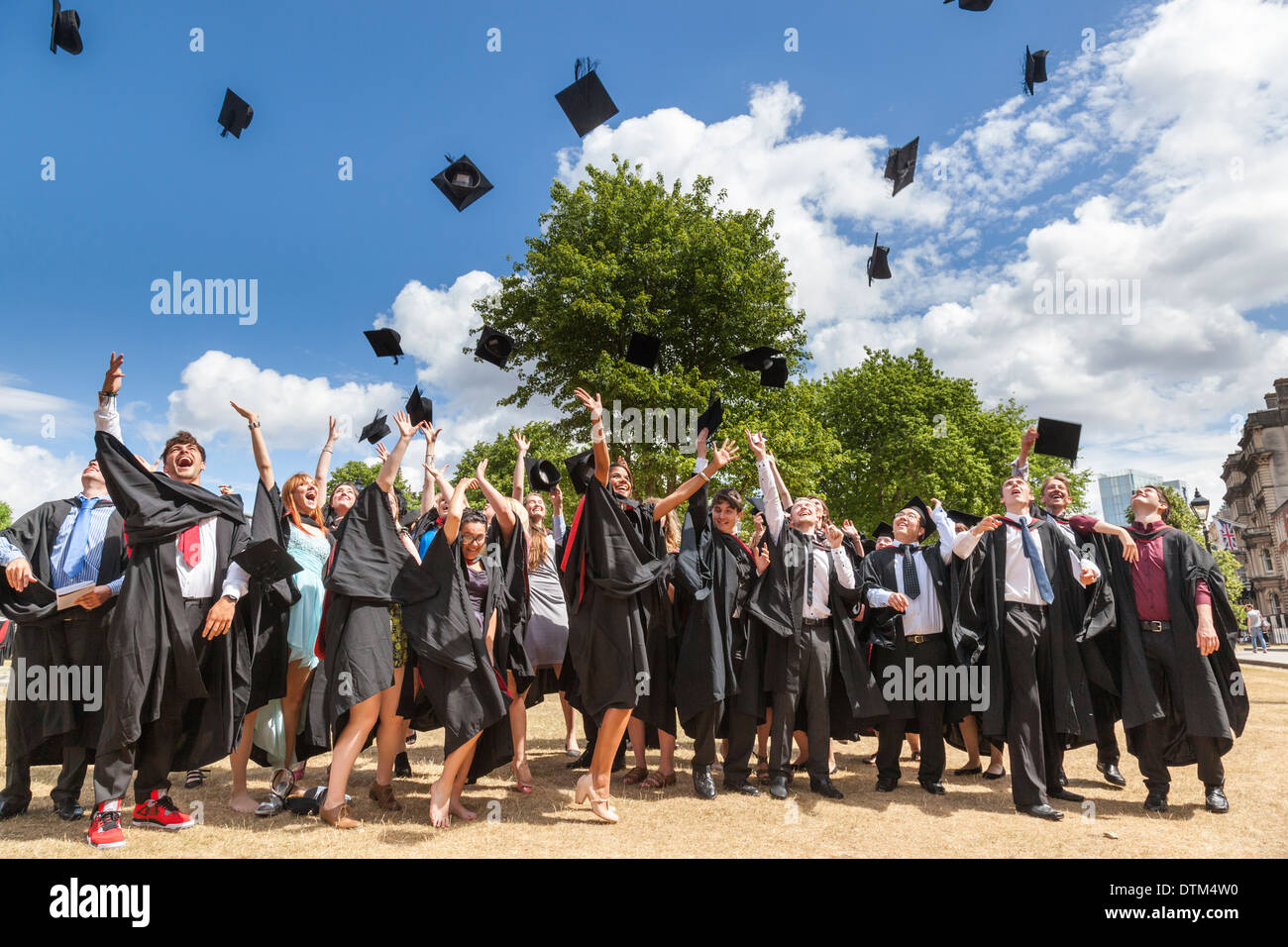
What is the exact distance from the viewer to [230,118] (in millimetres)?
9570

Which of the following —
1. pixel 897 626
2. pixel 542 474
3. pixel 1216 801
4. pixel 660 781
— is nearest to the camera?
pixel 1216 801

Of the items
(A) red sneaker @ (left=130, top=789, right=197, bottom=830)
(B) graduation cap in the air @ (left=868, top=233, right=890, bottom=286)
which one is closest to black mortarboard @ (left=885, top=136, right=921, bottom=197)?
(B) graduation cap in the air @ (left=868, top=233, right=890, bottom=286)

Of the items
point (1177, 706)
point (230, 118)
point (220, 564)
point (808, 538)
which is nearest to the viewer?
point (220, 564)

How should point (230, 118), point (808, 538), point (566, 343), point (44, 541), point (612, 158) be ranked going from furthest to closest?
point (612, 158) → point (566, 343) → point (230, 118) → point (808, 538) → point (44, 541)

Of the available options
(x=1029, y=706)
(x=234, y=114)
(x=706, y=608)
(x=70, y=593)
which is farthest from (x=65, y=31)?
(x=1029, y=706)

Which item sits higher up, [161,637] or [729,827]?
[161,637]

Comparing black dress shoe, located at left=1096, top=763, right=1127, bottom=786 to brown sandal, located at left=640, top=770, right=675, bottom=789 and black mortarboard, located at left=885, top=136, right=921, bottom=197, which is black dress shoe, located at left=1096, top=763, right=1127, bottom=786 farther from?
black mortarboard, located at left=885, top=136, right=921, bottom=197

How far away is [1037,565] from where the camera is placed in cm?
580

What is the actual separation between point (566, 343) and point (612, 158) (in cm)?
670

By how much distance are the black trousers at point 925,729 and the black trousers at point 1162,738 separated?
148 cm

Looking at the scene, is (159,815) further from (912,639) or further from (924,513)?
(924,513)

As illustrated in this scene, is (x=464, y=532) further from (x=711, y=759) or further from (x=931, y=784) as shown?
(x=931, y=784)

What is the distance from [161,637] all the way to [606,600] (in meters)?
2.83
